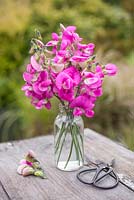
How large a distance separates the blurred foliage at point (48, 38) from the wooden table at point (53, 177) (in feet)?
1.82

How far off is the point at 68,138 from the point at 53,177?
144mm

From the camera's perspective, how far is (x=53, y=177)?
4.17 feet

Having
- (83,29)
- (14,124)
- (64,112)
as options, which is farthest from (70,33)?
(83,29)

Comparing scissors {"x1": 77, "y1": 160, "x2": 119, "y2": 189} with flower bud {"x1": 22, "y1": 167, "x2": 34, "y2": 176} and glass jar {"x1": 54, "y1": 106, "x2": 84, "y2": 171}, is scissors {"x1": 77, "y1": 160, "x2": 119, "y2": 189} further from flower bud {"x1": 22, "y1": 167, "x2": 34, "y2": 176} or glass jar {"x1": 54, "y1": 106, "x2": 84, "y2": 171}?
flower bud {"x1": 22, "y1": 167, "x2": 34, "y2": 176}

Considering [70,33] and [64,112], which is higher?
[70,33]

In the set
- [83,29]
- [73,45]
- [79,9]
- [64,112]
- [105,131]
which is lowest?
[105,131]

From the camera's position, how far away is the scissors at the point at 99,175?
1209mm

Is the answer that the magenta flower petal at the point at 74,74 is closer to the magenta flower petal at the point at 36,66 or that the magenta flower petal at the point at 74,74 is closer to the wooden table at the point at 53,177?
the magenta flower petal at the point at 36,66

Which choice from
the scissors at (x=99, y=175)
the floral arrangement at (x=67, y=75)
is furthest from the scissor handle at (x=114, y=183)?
the floral arrangement at (x=67, y=75)

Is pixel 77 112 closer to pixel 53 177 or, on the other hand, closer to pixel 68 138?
pixel 68 138

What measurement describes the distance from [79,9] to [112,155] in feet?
12.3

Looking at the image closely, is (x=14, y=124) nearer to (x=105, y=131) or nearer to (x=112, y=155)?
(x=105, y=131)

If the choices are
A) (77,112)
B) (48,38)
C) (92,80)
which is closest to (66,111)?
(77,112)

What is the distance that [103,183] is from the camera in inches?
47.9
